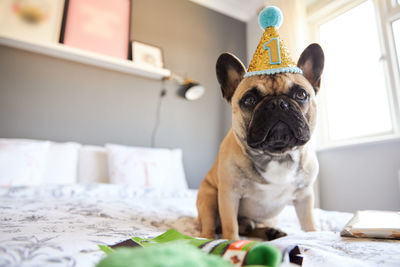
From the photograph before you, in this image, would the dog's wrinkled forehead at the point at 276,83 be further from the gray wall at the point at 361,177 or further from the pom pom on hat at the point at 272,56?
the gray wall at the point at 361,177

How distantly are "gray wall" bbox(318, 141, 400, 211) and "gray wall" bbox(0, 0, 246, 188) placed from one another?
1.27m

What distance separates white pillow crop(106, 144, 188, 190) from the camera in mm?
1880

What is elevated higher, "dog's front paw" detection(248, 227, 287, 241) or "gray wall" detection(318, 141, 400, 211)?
"gray wall" detection(318, 141, 400, 211)

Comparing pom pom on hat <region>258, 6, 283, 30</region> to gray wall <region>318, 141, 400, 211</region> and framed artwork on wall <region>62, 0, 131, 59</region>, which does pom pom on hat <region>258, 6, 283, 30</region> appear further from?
framed artwork on wall <region>62, 0, 131, 59</region>

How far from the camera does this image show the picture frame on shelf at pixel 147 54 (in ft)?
8.21

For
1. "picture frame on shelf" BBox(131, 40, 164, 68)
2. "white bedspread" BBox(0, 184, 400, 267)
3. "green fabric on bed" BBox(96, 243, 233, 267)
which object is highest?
"picture frame on shelf" BBox(131, 40, 164, 68)

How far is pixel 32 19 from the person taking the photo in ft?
6.82

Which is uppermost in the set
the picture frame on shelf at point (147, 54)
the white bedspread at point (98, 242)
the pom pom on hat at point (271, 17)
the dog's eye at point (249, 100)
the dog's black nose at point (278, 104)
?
the picture frame on shelf at point (147, 54)

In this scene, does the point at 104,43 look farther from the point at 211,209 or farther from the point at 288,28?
the point at 211,209

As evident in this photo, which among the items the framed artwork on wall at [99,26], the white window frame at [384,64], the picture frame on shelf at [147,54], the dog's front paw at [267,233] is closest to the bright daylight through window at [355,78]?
the white window frame at [384,64]

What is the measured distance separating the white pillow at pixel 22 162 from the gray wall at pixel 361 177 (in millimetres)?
2341

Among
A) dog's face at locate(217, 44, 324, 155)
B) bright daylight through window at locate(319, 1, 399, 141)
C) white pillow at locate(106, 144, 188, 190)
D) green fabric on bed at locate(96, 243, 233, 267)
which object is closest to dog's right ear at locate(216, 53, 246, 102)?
dog's face at locate(217, 44, 324, 155)

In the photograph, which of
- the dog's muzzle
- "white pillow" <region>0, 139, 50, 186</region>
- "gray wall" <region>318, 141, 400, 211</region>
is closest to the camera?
the dog's muzzle

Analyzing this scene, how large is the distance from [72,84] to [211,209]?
6.53 feet
